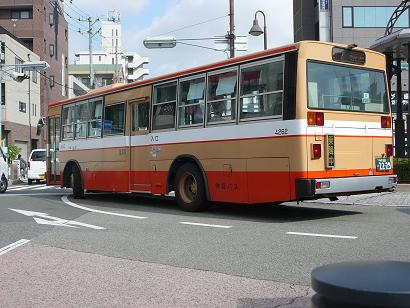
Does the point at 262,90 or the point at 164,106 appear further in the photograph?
the point at 164,106

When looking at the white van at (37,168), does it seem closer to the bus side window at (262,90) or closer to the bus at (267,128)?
the bus at (267,128)

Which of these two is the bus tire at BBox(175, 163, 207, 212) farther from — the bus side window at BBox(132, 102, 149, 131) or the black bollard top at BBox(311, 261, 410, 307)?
the black bollard top at BBox(311, 261, 410, 307)

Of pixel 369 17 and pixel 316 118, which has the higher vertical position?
pixel 369 17

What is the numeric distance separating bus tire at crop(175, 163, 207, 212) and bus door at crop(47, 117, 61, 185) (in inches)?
257

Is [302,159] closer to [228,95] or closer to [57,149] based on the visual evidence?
[228,95]

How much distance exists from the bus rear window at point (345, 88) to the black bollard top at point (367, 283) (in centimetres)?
720

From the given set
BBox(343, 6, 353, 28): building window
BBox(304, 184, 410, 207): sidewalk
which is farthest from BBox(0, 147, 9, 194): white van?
BBox(343, 6, 353, 28): building window

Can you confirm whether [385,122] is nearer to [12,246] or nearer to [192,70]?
[192,70]

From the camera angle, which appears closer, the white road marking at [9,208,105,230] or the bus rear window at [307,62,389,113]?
the bus rear window at [307,62,389,113]

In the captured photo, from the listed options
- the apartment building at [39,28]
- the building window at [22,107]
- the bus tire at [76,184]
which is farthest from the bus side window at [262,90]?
the apartment building at [39,28]

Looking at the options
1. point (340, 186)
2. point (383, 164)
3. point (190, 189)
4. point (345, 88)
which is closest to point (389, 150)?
point (383, 164)

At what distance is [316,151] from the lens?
9.03 m

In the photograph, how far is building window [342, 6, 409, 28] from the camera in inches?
1767

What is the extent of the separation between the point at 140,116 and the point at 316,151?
5.45m
